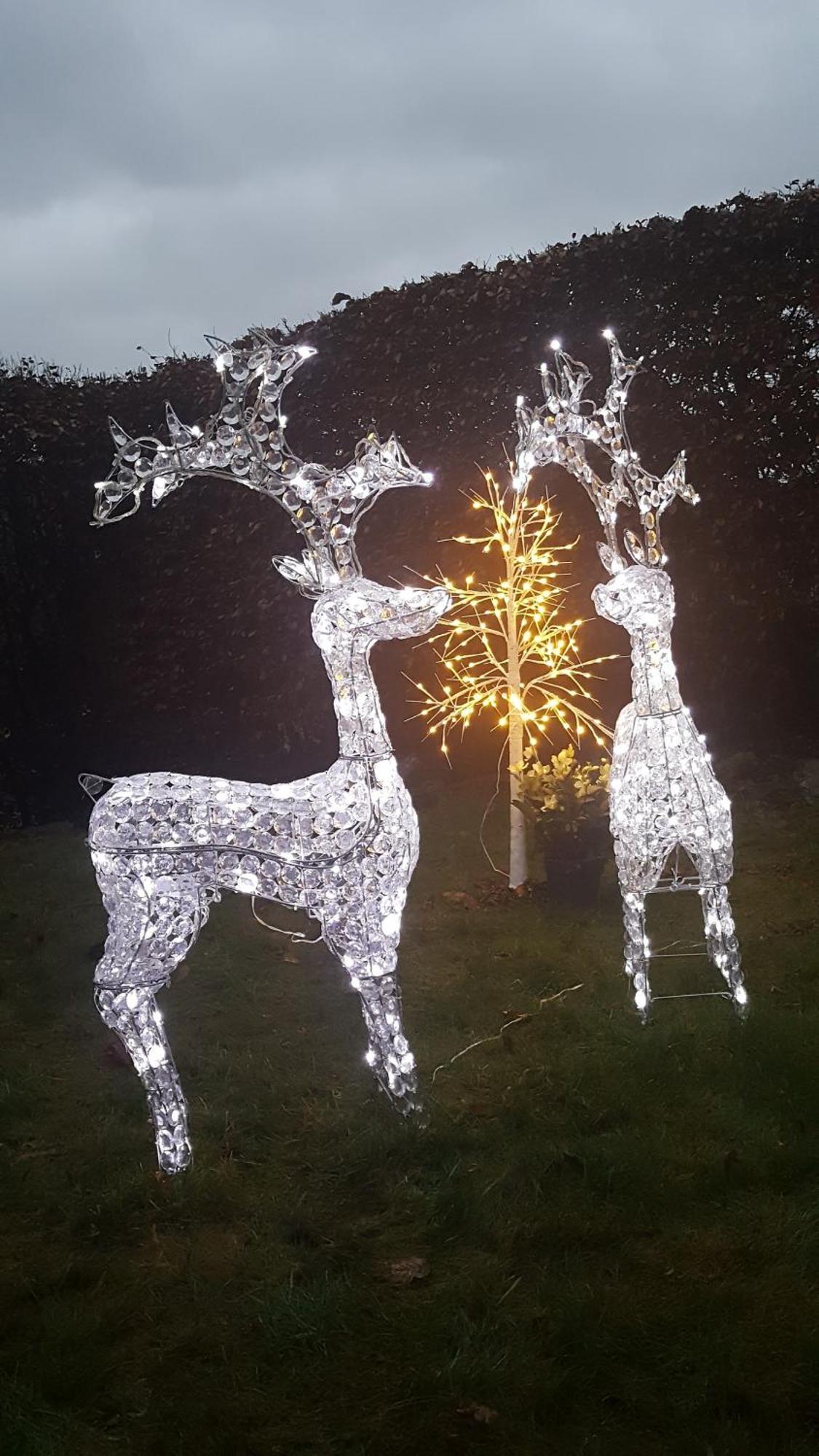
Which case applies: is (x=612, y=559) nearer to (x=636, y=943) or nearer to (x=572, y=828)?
(x=636, y=943)

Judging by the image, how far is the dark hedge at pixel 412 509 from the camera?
21.9ft

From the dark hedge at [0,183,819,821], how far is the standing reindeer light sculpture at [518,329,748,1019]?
2.69m

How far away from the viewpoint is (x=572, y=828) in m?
5.60

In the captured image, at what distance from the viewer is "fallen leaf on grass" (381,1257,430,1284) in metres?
2.91

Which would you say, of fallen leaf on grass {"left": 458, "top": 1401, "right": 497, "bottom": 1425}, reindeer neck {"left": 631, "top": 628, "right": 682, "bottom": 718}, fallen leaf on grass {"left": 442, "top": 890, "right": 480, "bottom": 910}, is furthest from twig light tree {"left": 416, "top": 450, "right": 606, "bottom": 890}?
fallen leaf on grass {"left": 458, "top": 1401, "right": 497, "bottom": 1425}

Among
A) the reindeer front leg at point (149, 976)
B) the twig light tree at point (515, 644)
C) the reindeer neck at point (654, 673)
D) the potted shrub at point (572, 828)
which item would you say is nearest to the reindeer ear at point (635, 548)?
the reindeer neck at point (654, 673)

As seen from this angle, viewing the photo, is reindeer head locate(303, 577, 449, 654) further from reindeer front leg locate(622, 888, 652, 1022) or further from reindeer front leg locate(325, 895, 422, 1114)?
reindeer front leg locate(622, 888, 652, 1022)

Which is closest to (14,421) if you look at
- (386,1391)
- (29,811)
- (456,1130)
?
(29,811)

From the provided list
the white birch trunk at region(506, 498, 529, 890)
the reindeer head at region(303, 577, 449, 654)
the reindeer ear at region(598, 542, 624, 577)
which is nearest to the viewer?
the reindeer head at region(303, 577, 449, 654)

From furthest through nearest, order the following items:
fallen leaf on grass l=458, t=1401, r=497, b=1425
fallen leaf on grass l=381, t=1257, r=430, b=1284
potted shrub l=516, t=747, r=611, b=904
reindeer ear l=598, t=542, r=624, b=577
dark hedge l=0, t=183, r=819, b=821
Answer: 1. dark hedge l=0, t=183, r=819, b=821
2. potted shrub l=516, t=747, r=611, b=904
3. reindeer ear l=598, t=542, r=624, b=577
4. fallen leaf on grass l=381, t=1257, r=430, b=1284
5. fallen leaf on grass l=458, t=1401, r=497, b=1425

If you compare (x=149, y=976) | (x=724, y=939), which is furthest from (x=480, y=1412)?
(x=724, y=939)

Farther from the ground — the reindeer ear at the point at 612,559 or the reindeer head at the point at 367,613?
the reindeer ear at the point at 612,559

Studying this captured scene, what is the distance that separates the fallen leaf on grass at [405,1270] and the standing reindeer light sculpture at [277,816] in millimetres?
658

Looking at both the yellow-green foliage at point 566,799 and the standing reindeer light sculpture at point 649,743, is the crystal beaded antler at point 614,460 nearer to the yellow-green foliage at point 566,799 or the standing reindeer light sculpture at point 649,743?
the standing reindeer light sculpture at point 649,743
